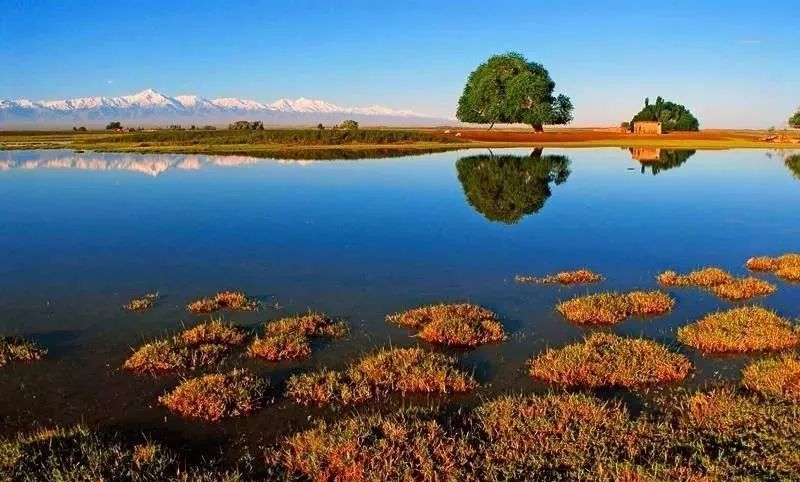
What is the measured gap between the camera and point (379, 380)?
1152 cm

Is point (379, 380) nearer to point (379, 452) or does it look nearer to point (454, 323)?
point (379, 452)

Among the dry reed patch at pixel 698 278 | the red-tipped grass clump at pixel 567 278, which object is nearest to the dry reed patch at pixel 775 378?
the dry reed patch at pixel 698 278

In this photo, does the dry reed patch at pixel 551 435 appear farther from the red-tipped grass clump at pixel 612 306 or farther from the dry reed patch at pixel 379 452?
the red-tipped grass clump at pixel 612 306

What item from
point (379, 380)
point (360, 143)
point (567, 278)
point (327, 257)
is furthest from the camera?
point (360, 143)

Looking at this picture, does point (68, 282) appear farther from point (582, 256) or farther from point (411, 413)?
point (582, 256)

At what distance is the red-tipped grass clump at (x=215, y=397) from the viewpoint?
1031 centimetres

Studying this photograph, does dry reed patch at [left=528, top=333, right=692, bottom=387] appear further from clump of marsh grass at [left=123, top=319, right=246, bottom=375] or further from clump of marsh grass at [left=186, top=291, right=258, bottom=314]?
clump of marsh grass at [left=186, top=291, right=258, bottom=314]

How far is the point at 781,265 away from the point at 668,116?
16933cm

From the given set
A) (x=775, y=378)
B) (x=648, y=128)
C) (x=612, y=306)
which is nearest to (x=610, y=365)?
(x=775, y=378)

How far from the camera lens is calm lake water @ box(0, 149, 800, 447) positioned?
38.5ft

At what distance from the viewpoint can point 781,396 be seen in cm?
1035

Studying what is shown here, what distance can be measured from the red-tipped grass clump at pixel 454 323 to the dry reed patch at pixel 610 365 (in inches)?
62.9

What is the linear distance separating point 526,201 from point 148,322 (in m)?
26.9

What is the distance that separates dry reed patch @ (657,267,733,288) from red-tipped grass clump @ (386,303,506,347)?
677cm
